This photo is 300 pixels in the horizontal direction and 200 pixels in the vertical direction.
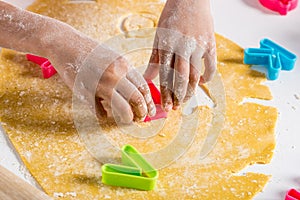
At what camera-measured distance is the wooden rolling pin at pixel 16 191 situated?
1.05m

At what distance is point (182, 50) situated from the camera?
4.45 ft

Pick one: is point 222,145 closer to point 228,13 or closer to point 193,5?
point 193,5

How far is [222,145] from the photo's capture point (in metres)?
1.38

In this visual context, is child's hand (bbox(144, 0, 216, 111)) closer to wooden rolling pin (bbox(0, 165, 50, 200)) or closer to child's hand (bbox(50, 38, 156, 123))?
child's hand (bbox(50, 38, 156, 123))

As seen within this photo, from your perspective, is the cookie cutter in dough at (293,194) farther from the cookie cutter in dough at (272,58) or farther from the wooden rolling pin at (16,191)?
the wooden rolling pin at (16,191)

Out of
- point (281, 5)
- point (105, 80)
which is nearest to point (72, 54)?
point (105, 80)

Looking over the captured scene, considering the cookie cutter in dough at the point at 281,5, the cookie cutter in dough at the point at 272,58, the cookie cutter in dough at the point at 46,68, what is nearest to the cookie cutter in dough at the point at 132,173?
the cookie cutter in dough at the point at 46,68

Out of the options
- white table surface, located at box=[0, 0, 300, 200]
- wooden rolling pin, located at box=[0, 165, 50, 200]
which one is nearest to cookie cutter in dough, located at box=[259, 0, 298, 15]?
white table surface, located at box=[0, 0, 300, 200]

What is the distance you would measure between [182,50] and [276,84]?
1.04 feet

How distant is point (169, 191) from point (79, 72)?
31 cm

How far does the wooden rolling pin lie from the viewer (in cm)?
A: 105

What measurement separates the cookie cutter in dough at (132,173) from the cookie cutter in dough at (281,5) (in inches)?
27.9

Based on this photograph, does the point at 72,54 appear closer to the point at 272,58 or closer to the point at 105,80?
the point at 105,80

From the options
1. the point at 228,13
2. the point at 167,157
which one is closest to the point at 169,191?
the point at 167,157
